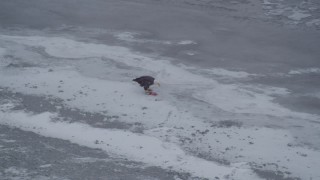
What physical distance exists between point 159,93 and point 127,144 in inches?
112

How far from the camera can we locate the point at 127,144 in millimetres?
10039

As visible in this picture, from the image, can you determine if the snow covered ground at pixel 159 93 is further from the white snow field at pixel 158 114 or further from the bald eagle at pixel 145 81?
the bald eagle at pixel 145 81

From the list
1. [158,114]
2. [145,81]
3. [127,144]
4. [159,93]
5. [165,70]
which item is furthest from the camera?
[165,70]

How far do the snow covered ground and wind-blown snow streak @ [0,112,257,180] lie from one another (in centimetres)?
3

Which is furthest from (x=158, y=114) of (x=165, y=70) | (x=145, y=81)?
(x=165, y=70)

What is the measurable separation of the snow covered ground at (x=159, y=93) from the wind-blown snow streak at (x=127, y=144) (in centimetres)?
3

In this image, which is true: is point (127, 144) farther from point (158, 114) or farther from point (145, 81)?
point (145, 81)

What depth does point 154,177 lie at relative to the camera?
8.72m

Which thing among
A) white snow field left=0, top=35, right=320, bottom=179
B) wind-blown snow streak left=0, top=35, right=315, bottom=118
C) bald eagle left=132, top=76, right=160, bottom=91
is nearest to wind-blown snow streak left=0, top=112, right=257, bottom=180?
white snow field left=0, top=35, right=320, bottom=179

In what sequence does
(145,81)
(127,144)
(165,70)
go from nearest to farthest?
(127,144) < (145,81) < (165,70)

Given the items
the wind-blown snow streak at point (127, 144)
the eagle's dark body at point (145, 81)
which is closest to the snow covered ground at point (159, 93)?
the wind-blown snow streak at point (127, 144)

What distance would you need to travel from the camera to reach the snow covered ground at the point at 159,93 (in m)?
9.33

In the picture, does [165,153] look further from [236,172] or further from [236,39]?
[236,39]

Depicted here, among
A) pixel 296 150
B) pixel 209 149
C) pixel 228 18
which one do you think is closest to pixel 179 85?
pixel 209 149
